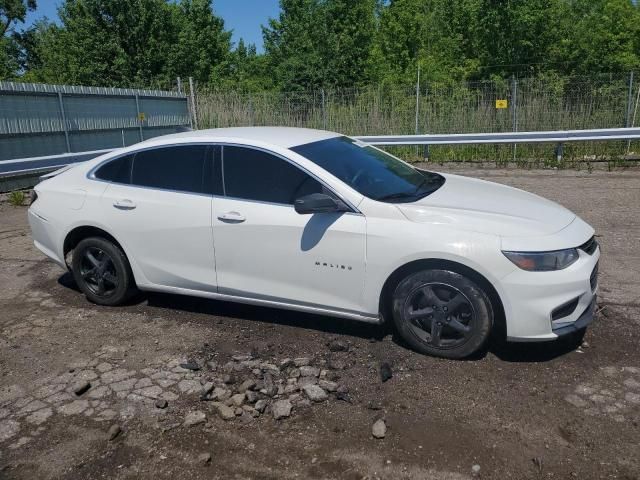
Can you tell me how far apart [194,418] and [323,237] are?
Result: 149cm

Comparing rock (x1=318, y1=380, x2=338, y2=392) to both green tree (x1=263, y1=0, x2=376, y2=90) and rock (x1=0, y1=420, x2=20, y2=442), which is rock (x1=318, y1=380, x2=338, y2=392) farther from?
green tree (x1=263, y1=0, x2=376, y2=90)

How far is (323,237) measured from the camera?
401 centimetres

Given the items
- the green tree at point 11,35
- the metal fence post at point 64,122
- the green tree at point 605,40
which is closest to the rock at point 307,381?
the metal fence post at point 64,122

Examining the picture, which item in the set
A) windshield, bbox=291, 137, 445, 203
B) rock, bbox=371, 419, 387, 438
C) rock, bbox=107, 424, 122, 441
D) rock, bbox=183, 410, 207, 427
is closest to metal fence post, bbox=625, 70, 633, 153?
windshield, bbox=291, 137, 445, 203

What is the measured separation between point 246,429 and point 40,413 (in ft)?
4.35

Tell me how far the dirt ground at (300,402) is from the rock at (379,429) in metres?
0.04

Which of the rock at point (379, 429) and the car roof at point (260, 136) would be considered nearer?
the rock at point (379, 429)

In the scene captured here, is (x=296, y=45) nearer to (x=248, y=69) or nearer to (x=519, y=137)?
(x=248, y=69)

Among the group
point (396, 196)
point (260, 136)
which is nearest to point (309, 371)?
point (396, 196)

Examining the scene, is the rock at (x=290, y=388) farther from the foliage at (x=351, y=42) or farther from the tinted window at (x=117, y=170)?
the foliage at (x=351, y=42)

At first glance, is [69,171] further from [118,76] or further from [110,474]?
[118,76]

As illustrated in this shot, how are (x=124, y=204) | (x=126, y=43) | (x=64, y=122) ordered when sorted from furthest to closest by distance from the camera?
(x=126, y=43)
(x=64, y=122)
(x=124, y=204)

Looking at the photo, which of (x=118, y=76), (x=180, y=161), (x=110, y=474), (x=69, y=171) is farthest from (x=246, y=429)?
(x=118, y=76)

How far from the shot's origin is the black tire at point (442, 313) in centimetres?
372
